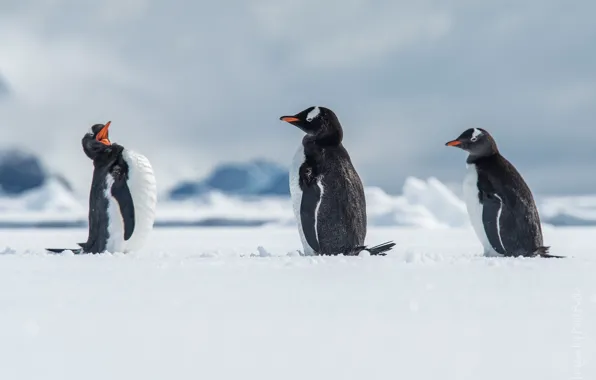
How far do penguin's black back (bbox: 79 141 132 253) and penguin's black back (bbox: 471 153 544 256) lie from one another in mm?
2751

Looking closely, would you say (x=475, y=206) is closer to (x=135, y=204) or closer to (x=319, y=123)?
(x=319, y=123)

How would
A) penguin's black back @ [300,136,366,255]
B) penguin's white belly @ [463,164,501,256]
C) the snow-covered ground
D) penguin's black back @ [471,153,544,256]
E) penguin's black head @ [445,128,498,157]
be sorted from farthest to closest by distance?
penguin's black head @ [445,128,498,157] < penguin's white belly @ [463,164,501,256] < penguin's black back @ [471,153,544,256] < penguin's black back @ [300,136,366,255] < the snow-covered ground

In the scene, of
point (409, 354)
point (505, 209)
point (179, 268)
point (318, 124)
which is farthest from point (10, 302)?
point (505, 209)

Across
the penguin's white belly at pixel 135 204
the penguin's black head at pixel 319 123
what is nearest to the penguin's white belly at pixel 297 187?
the penguin's black head at pixel 319 123

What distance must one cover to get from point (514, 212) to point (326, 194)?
1.38 m

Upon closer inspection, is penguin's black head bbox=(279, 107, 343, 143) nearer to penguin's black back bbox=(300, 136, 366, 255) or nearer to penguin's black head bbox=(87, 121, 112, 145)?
penguin's black back bbox=(300, 136, 366, 255)

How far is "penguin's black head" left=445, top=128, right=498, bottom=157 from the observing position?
5.34m

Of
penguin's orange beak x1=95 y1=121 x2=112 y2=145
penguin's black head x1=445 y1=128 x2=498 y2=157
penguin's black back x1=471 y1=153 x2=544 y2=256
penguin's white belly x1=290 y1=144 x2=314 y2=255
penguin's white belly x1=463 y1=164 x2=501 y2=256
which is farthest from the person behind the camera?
penguin's orange beak x1=95 y1=121 x2=112 y2=145

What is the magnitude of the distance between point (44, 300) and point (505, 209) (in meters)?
3.31

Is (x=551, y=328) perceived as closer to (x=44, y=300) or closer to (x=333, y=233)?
(x=44, y=300)

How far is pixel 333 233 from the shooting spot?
4.81m

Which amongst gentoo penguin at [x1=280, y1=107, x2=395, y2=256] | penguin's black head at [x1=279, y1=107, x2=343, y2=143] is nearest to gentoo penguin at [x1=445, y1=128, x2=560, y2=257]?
gentoo penguin at [x1=280, y1=107, x2=395, y2=256]

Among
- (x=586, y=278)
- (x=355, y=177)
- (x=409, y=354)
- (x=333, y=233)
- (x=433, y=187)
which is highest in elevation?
(x=433, y=187)

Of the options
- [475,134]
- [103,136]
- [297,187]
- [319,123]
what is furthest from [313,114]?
[103,136]
